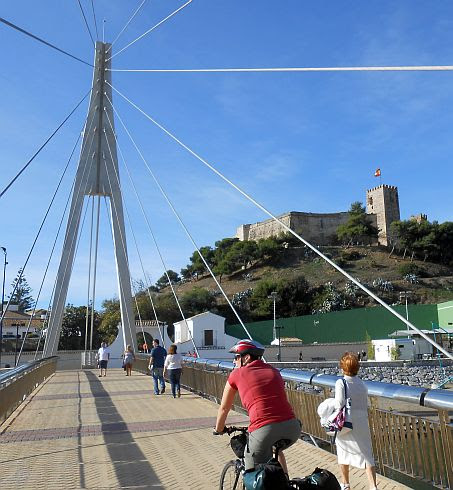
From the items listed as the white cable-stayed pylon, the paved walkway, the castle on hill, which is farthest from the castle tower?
the paved walkway

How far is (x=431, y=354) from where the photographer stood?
46.3 metres

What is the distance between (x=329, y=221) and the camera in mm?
120000

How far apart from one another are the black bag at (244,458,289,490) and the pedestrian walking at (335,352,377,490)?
1.58m

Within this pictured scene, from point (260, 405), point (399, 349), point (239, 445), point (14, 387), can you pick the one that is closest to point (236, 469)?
point (239, 445)

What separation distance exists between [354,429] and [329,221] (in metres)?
117

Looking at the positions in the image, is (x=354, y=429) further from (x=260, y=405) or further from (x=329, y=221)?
(x=329, y=221)

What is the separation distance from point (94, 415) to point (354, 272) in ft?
288

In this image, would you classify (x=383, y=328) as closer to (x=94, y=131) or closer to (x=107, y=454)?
(x=94, y=131)

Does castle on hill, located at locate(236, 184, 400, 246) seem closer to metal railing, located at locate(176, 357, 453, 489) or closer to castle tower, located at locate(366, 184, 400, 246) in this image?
castle tower, located at locate(366, 184, 400, 246)

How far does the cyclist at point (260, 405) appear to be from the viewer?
3730 mm

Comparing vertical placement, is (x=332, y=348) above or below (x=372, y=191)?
below

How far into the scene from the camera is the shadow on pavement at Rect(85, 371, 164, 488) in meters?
5.67

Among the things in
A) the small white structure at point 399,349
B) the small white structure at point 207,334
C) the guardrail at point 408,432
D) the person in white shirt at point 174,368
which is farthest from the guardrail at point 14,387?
the small white structure at point 399,349

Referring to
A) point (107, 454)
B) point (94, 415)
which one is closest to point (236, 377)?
point (107, 454)
